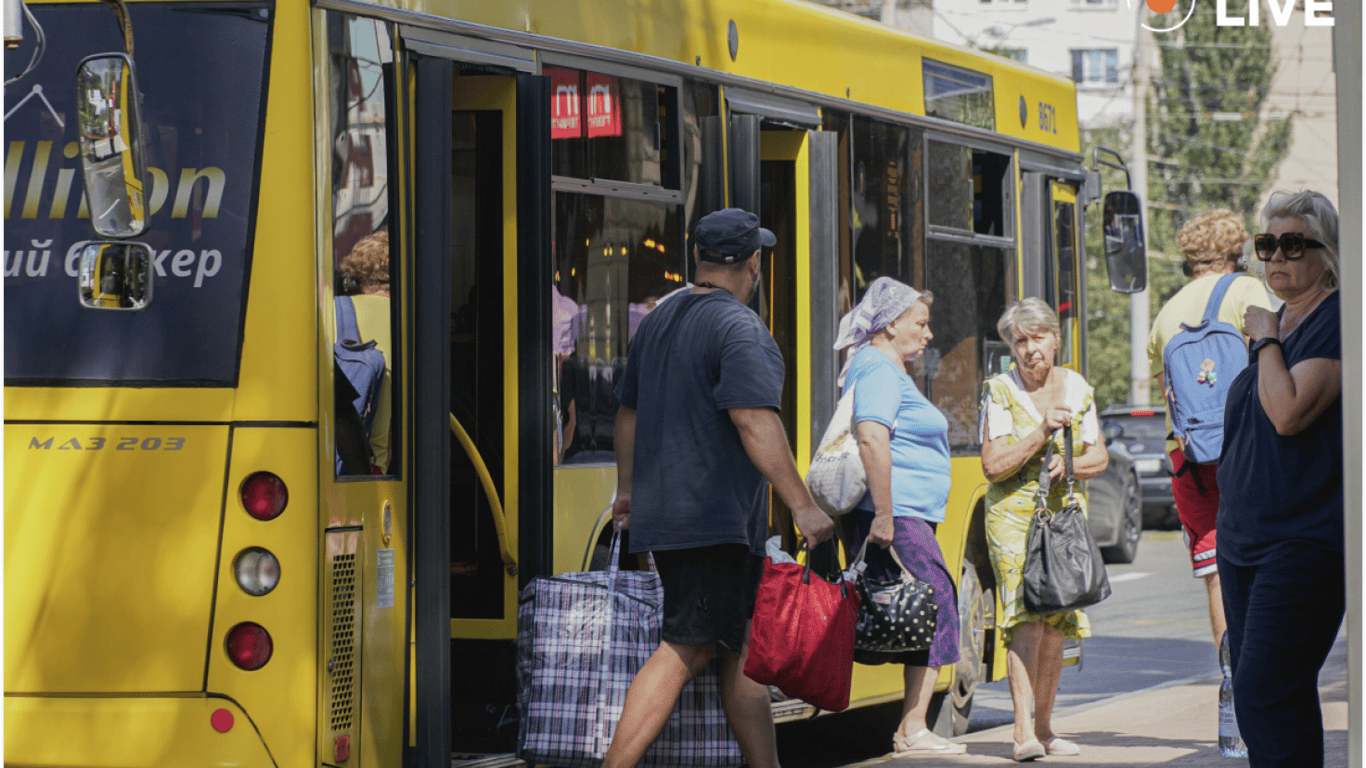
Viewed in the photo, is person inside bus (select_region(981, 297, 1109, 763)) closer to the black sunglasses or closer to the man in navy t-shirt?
the man in navy t-shirt

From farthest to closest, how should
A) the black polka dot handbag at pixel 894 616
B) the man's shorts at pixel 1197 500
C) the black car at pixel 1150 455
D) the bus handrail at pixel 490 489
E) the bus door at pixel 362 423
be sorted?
the black car at pixel 1150 455, the man's shorts at pixel 1197 500, the black polka dot handbag at pixel 894 616, the bus handrail at pixel 490 489, the bus door at pixel 362 423

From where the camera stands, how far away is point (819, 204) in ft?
23.7

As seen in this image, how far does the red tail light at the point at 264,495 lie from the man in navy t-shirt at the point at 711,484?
1.07 metres

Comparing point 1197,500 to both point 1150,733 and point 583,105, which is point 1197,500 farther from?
point 583,105

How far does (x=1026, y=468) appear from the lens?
7.42 m

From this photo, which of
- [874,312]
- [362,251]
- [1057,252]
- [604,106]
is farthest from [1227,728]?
[362,251]

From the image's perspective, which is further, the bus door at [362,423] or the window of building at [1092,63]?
the window of building at [1092,63]

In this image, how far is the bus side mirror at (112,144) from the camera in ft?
15.4

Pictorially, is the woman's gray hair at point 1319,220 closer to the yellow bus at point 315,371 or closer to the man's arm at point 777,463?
the man's arm at point 777,463

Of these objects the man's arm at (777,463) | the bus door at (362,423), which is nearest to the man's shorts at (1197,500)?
the man's arm at (777,463)

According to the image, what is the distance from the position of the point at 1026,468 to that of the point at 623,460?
2133 millimetres

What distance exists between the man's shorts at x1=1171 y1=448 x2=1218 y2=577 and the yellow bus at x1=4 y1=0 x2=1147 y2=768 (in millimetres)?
2260

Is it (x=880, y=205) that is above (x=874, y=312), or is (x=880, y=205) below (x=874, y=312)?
above

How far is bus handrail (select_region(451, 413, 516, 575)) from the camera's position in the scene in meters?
5.87
